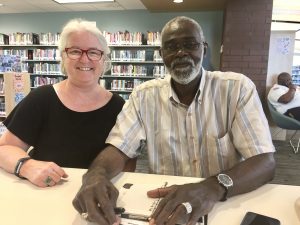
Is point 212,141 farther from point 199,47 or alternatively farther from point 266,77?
point 266,77

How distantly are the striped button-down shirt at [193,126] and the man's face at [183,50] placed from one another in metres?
0.08

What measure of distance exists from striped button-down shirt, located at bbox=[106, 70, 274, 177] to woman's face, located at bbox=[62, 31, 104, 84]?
322 millimetres

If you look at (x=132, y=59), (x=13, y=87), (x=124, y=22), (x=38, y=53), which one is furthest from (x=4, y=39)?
(x=13, y=87)

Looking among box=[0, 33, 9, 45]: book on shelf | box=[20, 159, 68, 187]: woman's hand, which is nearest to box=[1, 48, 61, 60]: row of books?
box=[0, 33, 9, 45]: book on shelf

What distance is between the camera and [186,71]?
1345 mm

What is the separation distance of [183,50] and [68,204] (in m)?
0.85

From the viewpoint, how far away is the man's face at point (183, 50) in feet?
4.31

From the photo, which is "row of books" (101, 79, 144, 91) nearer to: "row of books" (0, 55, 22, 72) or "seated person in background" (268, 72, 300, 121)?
"row of books" (0, 55, 22, 72)

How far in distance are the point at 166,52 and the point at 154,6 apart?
441 centimetres

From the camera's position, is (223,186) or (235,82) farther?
(235,82)

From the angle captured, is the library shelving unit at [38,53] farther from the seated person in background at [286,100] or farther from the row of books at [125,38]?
the seated person in background at [286,100]

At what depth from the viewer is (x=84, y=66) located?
60.1 inches

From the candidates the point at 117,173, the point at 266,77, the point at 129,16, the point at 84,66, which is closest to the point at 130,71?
the point at 129,16

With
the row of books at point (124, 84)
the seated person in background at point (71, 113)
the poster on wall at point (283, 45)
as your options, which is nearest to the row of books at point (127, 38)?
the row of books at point (124, 84)
